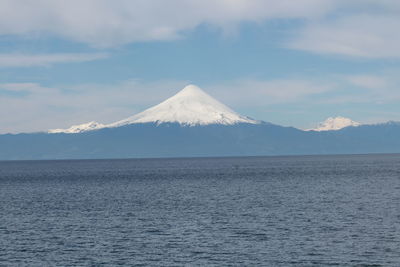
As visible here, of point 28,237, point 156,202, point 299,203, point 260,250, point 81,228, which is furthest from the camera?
point 156,202

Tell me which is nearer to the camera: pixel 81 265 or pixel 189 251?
pixel 81 265

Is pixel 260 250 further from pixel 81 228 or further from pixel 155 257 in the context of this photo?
pixel 81 228

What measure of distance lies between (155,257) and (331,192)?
65.4 meters

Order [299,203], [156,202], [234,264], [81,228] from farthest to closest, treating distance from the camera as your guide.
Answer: [156,202] < [299,203] < [81,228] < [234,264]

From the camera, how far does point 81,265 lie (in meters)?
46.9

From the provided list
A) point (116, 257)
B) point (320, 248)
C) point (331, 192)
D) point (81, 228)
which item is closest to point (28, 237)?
point (81, 228)

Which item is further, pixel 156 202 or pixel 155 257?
pixel 156 202

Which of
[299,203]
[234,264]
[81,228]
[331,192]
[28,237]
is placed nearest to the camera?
[234,264]

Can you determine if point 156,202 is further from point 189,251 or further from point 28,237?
point 189,251

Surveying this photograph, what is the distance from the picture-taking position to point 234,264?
4672cm

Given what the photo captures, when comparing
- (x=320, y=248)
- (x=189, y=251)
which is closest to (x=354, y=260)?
(x=320, y=248)

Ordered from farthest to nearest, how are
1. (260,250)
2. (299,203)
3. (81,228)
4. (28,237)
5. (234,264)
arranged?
(299,203), (81,228), (28,237), (260,250), (234,264)

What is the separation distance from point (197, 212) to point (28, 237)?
966 inches

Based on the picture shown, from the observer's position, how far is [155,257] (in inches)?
1948
